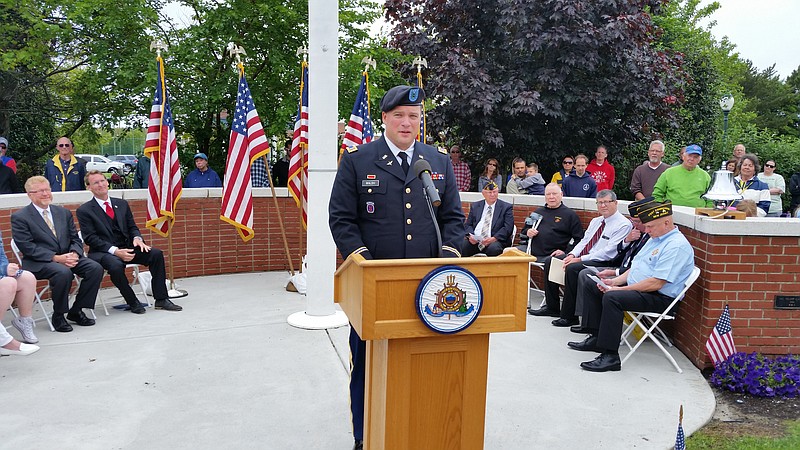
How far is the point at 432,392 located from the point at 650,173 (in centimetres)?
688

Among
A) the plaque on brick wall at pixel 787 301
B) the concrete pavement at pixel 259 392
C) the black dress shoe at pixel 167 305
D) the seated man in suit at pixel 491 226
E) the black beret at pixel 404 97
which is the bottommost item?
the concrete pavement at pixel 259 392

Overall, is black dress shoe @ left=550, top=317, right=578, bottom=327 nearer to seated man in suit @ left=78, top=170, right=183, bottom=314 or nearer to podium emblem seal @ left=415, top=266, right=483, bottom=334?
seated man in suit @ left=78, top=170, right=183, bottom=314

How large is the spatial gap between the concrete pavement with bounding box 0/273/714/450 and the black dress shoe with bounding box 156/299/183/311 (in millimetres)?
417

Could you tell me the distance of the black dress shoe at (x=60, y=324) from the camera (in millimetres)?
6188

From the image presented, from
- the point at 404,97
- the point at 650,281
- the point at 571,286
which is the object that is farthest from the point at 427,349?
the point at 571,286

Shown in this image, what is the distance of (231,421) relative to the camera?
4129 millimetres

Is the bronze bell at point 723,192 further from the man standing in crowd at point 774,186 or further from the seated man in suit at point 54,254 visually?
the seated man in suit at point 54,254

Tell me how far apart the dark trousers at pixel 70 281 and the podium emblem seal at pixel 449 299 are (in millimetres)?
4857

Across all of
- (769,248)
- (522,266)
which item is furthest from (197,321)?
(769,248)

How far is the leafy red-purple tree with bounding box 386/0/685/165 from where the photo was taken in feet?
34.2

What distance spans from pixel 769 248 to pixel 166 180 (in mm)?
6124

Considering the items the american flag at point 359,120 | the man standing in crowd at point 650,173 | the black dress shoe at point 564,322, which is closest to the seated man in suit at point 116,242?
the american flag at point 359,120

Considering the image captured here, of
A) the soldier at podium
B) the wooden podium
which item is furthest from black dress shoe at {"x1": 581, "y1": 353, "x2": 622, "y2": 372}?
the wooden podium

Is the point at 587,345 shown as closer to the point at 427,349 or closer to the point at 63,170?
the point at 427,349
